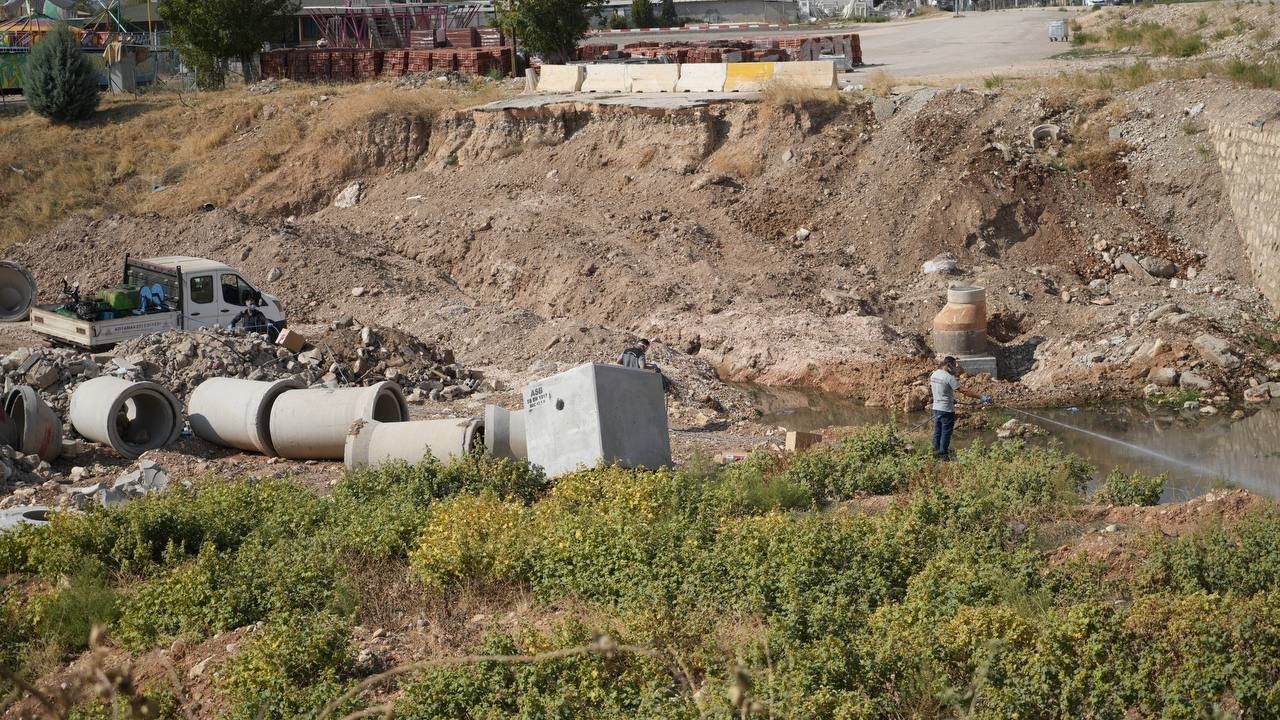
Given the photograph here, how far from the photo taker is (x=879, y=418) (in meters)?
19.2

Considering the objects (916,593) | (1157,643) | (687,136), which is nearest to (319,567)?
(916,593)

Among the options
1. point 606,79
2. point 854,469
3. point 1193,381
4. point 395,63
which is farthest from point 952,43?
point 854,469

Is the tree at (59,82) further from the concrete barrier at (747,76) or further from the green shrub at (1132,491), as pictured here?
the green shrub at (1132,491)

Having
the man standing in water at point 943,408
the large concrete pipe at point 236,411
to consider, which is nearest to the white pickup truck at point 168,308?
the large concrete pipe at point 236,411

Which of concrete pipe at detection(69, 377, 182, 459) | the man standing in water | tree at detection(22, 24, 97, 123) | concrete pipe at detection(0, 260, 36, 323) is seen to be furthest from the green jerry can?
tree at detection(22, 24, 97, 123)

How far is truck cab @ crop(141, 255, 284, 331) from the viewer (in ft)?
67.4

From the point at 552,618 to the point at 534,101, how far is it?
24.2 meters

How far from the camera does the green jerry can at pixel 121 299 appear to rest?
20.3 metres

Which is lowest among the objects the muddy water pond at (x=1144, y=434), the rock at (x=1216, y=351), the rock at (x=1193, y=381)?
the muddy water pond at (x=1144, y=434)

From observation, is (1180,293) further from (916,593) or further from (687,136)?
(916,593)

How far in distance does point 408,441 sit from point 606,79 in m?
20.2

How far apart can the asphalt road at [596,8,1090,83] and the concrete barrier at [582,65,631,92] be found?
5.81 meters

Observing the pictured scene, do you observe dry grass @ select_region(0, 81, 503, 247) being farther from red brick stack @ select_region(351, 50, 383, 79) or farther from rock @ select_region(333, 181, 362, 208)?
red brick stack @ select_region(351, 50, 383, 79)

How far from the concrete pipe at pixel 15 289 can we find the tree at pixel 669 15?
Result: 38364 millimetres
